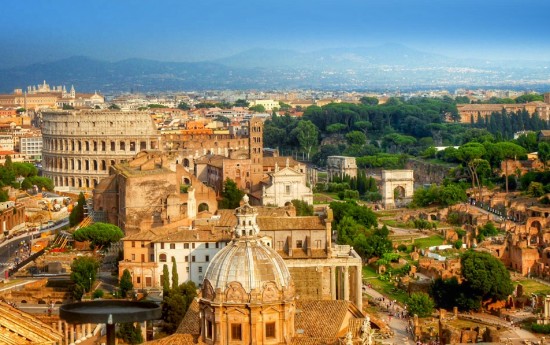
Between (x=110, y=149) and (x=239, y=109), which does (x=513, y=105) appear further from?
(x=110, y=149)

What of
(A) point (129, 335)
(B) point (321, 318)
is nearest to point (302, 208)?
(A) point (129, 335)

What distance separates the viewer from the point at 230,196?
56156 mm

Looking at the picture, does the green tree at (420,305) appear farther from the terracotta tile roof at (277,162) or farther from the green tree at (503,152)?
the green tree at (503,152)

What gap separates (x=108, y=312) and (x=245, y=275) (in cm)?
945

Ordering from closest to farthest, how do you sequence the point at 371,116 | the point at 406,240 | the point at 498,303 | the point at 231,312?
the point at 231,312, the point at 498,303, the point at 406,240, the point at 371,116

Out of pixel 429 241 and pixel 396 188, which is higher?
pixel 396 188

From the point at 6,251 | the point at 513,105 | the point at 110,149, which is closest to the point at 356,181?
the point at 110,149

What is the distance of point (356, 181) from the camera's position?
77562mm

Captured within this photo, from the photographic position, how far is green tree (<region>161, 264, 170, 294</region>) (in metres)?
35.0

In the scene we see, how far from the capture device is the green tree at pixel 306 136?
344 feet

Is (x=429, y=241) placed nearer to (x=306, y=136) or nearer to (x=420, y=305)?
(x=420, y=305)

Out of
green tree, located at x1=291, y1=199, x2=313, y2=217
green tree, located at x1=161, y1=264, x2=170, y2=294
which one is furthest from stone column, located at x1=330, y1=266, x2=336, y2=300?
green tree, located at x1=291, y1=199, x2=313, y2=217

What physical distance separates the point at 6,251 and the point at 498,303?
21.3 meters

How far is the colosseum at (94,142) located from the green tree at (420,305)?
1610 inches
